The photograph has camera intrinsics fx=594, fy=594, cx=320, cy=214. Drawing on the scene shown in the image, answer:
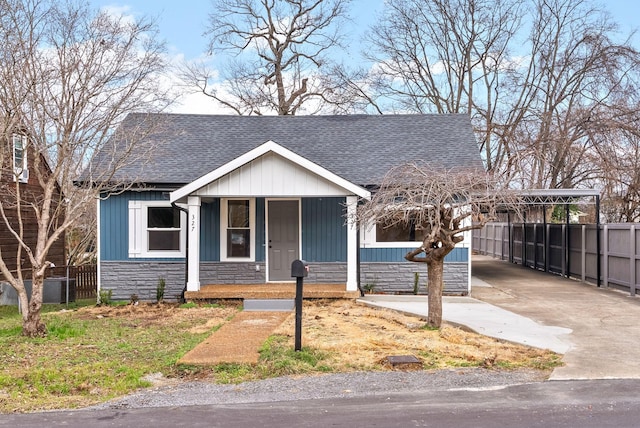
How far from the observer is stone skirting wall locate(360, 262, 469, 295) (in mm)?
14562

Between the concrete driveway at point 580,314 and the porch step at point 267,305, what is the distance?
461 cm

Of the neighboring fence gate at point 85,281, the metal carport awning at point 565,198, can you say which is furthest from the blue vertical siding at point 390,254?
the neighboring fence gate at point 85,281

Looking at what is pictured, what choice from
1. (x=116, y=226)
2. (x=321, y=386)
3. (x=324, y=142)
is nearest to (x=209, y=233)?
(x=116, y=226)

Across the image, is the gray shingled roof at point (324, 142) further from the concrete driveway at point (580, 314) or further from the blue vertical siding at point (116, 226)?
the concrete driveway at point (580, 314)

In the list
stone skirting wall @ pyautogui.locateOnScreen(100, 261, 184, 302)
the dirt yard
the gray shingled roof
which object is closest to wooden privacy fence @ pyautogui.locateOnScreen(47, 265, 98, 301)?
stone skirting wall @ pyautogui.locateOnScreen(100, 261, 184, 302)

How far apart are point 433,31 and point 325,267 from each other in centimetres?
2058

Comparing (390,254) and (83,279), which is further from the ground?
(390,254)

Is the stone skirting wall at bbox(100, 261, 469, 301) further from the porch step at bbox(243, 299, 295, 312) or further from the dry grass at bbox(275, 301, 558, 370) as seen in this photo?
the dry grass at bbox(275, 301, 558, 370)

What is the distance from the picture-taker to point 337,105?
32.0 metres

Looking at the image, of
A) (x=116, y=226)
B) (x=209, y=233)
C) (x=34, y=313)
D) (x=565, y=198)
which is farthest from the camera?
(x=565, y=198)

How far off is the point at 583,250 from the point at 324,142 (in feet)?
28.2

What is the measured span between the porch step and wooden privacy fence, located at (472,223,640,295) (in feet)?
28.2

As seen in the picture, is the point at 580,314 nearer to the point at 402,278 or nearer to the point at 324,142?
the point at 402,278

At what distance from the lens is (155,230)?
14570 mm
